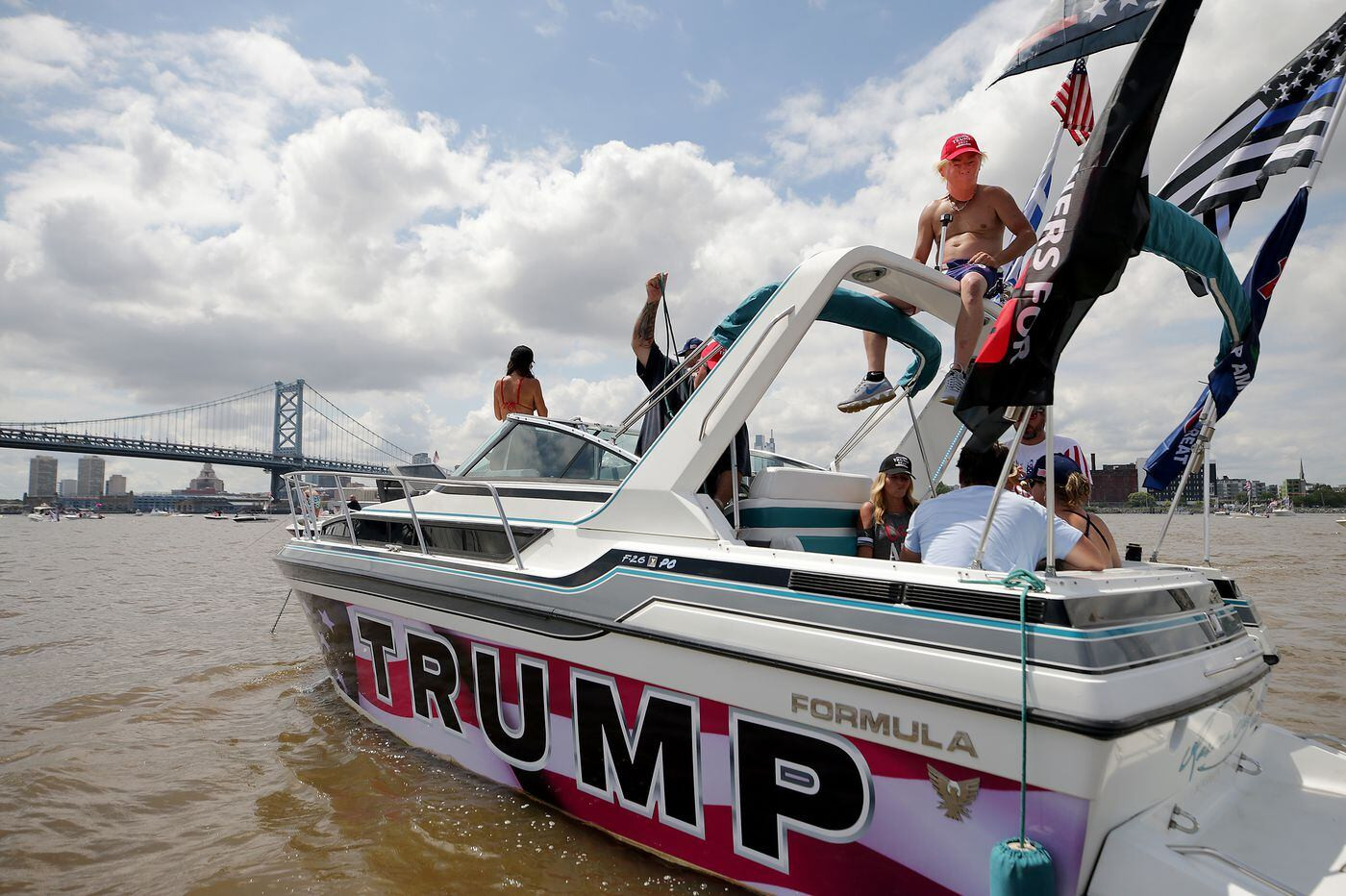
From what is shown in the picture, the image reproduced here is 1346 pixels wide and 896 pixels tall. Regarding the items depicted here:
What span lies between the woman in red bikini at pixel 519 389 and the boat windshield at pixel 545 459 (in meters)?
0.84

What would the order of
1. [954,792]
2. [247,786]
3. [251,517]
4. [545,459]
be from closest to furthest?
[954,792]
[247,786]
[545,459]
[251,517]

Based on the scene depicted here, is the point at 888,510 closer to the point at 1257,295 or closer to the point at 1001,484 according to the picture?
the point at 1001,484

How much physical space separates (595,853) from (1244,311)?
12.0ft

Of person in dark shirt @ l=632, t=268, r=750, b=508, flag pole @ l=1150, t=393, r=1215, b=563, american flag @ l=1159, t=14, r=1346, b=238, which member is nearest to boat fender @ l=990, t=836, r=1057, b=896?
person in dark shirt @ l=632, t=268, r=750, b=508

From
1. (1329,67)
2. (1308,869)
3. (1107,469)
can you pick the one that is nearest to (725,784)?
(1308,869)

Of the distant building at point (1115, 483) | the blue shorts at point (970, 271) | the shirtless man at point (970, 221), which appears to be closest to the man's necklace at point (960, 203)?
the shirtless man at point (970, 221)

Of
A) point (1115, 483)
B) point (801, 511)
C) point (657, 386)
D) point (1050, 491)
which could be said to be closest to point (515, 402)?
point (657, 386)

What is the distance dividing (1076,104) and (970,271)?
4040 mm

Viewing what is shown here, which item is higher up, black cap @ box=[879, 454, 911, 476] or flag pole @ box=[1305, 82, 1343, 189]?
flag pole @ box=[1305, 82, 1343, 189]

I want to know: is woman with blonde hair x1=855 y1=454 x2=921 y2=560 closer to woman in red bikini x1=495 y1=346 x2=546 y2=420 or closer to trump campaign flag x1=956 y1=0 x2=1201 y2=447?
trump campaign flag x1=956 y1=0 x2=1201 y2=447

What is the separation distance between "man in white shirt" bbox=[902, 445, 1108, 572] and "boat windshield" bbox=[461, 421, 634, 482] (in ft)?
5.88

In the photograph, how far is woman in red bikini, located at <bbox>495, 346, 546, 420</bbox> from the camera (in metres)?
5.68

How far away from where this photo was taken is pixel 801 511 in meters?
3.66

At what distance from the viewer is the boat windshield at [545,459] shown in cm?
429
